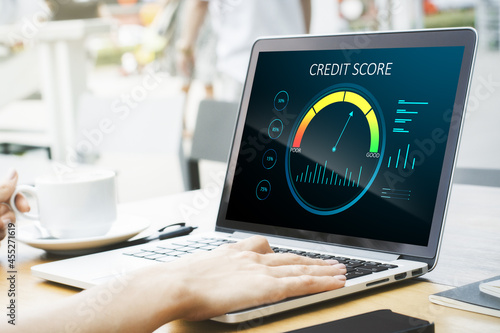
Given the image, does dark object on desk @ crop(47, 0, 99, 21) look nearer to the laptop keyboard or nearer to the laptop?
the laptop

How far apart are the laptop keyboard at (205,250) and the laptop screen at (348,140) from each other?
0.14 ft

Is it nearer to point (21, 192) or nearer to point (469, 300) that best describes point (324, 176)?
point (469, 300)

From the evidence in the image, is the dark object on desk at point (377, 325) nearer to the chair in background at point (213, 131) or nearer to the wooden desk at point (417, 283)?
the wooden desk at point (417, 283)

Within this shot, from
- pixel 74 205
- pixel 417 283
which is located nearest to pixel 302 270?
pixel 417 283

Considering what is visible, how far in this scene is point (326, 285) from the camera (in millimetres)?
610

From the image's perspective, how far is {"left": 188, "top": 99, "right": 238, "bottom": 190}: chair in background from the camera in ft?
5.44

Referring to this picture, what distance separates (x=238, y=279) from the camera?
0.60 metres

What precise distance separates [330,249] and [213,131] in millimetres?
976

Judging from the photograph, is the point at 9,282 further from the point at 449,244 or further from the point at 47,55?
the point at 47,55

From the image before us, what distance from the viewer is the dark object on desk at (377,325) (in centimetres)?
50

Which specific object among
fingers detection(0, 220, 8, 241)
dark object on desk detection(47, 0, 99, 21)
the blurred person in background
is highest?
dark object on desk detection(47, 0, 99, 21)

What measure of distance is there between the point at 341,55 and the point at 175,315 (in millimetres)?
455

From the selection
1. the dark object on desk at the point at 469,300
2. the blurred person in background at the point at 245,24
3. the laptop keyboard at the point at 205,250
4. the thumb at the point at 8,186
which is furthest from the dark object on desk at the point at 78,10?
the dark object on desk at the point at 469,300

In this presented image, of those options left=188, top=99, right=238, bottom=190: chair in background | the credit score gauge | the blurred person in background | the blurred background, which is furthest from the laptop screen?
the blurred person in background
